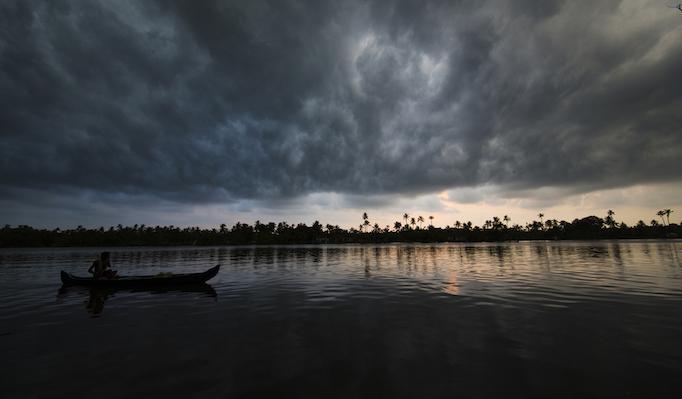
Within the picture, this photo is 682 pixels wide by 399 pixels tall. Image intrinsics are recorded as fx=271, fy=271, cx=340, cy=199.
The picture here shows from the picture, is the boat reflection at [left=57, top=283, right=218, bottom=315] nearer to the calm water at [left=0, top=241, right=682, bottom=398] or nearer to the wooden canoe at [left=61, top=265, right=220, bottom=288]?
the wooden canoe at [left=61, top=265, right=220, bottom=288]

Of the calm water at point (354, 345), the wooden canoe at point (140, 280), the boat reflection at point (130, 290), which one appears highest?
the wooden canoe at point (140, 280)

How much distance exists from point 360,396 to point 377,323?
5.34m

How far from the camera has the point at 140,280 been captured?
67.3 feet

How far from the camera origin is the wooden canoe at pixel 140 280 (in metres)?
20.5

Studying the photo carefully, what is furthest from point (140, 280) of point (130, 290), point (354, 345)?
point (354, 345)

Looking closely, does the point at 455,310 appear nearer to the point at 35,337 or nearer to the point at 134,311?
the point at 134,311

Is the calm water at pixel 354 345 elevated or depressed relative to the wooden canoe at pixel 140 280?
depressed

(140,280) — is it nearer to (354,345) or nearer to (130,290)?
(130,290)

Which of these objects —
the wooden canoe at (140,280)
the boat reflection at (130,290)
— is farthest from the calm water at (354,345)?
the wooden canoe at (140,280)

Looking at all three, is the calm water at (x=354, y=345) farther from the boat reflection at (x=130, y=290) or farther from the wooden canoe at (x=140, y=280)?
the wooden canoe at (x=140, y=280)

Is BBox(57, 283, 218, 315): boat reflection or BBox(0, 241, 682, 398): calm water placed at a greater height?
BBox(0, 241, 682, 398): calm water

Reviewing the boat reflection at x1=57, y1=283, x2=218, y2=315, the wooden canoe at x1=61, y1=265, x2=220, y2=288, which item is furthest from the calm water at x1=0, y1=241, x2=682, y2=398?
the wooden canoe at x1=61, y1=265, x2=220, y2=288

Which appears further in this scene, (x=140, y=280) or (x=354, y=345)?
(x=140, y=280)

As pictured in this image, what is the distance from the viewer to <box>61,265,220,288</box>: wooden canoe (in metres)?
20.5
